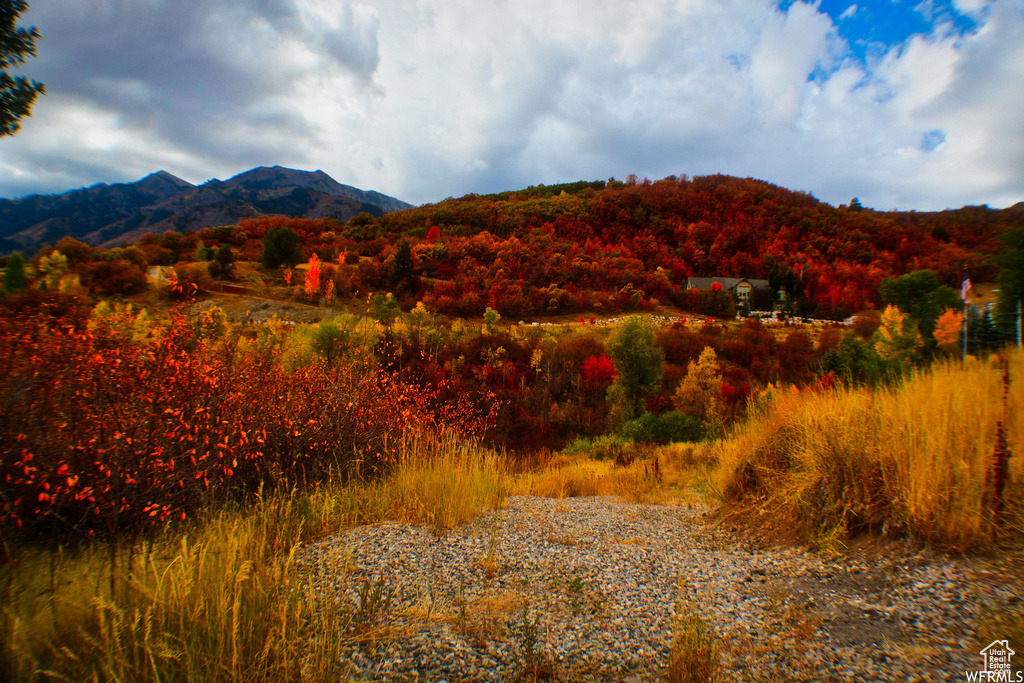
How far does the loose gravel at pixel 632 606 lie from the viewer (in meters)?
2.10

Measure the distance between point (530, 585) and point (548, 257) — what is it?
194 feet

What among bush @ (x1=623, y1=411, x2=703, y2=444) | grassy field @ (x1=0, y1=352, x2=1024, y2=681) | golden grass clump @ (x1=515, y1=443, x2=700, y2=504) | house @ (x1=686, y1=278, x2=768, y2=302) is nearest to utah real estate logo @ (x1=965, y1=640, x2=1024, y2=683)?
grassy field @ (x1=0, y1=352, x2=1024, y2=681)

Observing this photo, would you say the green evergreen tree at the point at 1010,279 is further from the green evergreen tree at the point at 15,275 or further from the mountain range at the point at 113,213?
the green evergreen tree at the point at 15,275

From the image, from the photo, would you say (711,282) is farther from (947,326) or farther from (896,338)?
(947,326)

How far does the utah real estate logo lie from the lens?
184 cm

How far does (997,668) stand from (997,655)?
99mm

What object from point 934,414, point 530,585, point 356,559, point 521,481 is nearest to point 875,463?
point 934,414

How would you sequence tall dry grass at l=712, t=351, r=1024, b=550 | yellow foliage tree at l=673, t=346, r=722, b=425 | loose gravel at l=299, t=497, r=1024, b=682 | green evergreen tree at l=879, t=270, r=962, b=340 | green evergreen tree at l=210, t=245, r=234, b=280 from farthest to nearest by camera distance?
green evergreen tree at l=210, t=245, r=234, b=280
green evergreen tree at l=879, t=270, r=962, b=340
yellow foliage tree at l=673, t=346, r=722, b=425
tall dry grass at l=712, t=351, r=1024, b=550
loose gravel at l=299, t=497, r=1024, b=682

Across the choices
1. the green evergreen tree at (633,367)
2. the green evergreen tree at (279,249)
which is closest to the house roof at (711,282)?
the green evergreen tree at (633,367)

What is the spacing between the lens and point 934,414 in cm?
365

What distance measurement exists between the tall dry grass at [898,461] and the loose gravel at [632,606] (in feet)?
1.30

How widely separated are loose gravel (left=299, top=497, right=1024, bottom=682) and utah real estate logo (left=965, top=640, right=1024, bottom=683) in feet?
0.12

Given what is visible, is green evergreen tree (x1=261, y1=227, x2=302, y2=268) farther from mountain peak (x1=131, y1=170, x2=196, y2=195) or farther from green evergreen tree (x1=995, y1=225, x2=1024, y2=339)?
mountain peak (x1=131, y1=170, x2=196, y2=195)

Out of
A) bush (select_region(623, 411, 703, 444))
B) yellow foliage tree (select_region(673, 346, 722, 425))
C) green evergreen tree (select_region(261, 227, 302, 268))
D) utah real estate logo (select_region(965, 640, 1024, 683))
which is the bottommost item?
bush (select_region(623, 411, 703, 444))
